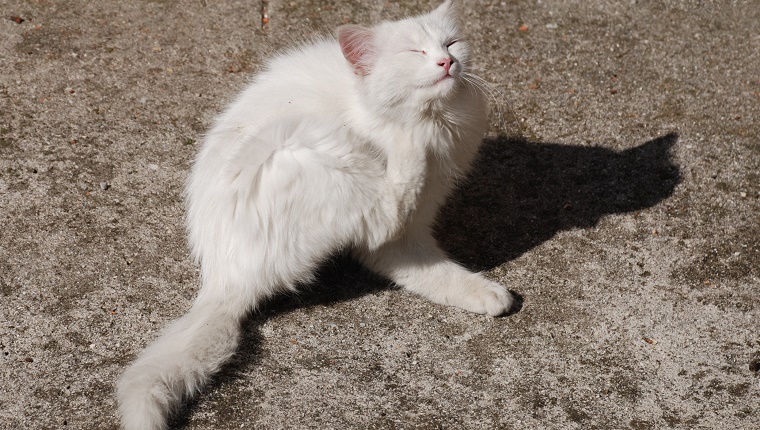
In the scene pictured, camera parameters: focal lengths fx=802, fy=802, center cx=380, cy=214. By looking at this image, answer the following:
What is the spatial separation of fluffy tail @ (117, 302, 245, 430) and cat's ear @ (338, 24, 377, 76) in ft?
3.71

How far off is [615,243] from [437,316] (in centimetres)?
104

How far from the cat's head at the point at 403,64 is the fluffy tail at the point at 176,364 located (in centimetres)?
108

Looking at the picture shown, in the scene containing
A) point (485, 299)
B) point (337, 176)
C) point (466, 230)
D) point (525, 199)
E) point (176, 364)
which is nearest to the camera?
point (176, 364)

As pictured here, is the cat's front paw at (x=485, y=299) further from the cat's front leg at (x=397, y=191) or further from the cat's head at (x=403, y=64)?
the cat's head at (x=403, y=64)

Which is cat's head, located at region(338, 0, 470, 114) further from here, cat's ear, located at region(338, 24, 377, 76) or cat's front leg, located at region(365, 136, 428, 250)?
cat's front leg, located at region(365, 136, 428, 250)

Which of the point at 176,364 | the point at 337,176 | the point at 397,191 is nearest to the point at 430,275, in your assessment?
the point at 397,191

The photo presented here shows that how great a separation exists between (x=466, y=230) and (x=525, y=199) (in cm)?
40

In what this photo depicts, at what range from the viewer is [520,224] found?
4.07 metres

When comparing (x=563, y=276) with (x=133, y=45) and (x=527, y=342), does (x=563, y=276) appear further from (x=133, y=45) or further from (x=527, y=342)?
(x=133, y=45)

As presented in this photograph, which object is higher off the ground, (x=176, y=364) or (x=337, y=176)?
(x=337, y=176)

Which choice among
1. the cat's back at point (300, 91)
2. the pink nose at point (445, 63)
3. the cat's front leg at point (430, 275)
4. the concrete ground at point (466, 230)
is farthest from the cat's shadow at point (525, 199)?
the pink nose at point (445, 63)

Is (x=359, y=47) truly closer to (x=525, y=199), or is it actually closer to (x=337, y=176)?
(x=337, y=176)

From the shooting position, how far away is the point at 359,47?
334 centimetres

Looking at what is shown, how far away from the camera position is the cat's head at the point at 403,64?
328 cm
